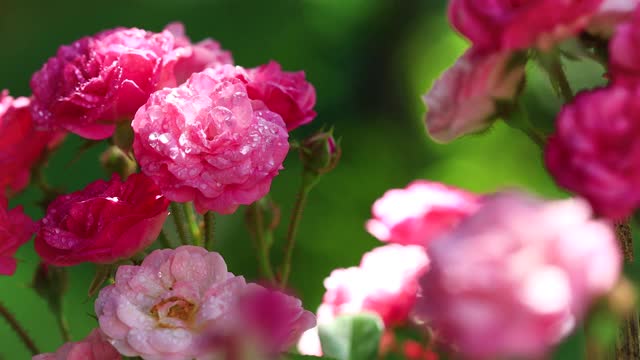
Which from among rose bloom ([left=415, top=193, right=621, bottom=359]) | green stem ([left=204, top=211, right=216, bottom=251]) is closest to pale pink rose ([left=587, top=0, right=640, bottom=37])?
rose bloom ([left=415, top=193, right=621, bottom=359])

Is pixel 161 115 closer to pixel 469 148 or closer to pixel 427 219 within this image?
pixel 427 219

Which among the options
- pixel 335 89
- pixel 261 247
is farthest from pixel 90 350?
pixel 335 89

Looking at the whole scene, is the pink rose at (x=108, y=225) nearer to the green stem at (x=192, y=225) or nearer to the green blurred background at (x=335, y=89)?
the green stem at (x=192, y=225)

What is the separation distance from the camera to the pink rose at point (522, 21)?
16.0 inches

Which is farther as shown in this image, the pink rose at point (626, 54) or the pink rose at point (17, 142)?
the pink rose at point (17, 142)

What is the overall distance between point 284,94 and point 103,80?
0.31 feet

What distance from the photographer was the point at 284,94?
0.56m

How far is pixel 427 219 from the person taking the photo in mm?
514

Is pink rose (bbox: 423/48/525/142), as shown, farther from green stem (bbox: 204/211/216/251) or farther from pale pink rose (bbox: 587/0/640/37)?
green stem (bbox: 204/211/216/251)

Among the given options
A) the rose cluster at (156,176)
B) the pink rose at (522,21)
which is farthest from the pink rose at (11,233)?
the pink rose at (522,21)

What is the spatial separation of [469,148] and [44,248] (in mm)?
1969

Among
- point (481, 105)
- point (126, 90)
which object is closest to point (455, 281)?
point (481, 105)

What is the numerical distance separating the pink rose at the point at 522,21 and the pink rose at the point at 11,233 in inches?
9.8

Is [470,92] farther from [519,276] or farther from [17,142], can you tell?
[17,142]
